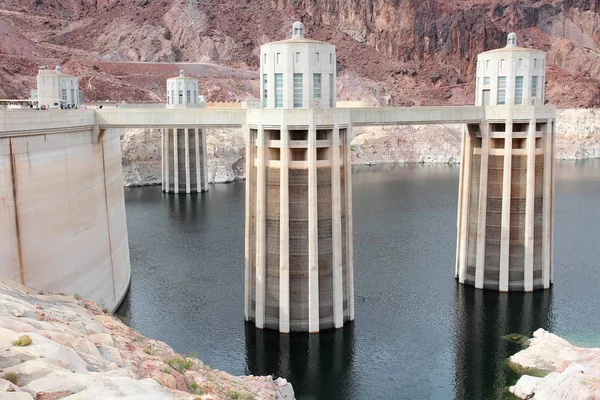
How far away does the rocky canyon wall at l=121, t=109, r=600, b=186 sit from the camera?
9906cm

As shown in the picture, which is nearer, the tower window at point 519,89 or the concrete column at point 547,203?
the tower window at point 519,89

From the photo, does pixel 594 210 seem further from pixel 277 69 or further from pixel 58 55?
pixel 58 55

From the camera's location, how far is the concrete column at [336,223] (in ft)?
109

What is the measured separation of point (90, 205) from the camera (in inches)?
1346

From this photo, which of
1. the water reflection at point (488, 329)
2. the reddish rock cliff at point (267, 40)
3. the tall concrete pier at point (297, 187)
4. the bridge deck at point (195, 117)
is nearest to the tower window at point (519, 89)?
the bridge deck at point (195, 117)

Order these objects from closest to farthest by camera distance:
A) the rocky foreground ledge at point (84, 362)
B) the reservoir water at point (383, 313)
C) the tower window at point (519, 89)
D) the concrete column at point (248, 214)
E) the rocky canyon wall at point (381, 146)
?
1. the rocky foreground ledge at point (84, 362)
2. the reservoir water at point (383, 313)
3. the concrete column at point (248, 214)
4. the tower window at point (519, 89)
5. the rocky canyon wall at point (381, 146)

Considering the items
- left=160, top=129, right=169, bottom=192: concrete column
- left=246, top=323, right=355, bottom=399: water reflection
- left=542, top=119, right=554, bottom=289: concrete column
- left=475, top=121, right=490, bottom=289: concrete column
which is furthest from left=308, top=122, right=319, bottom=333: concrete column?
left=160, top=129, right=169, bottom=192: concrete column

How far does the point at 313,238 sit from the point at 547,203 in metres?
16.2

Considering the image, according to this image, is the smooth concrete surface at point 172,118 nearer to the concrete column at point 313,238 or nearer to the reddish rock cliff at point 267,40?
the concrete column at point 313,238

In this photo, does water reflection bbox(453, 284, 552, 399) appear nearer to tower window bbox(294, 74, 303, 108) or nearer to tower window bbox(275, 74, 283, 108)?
tower window bbox(294, 74, 303, 108)

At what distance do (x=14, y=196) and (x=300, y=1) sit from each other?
511 feet

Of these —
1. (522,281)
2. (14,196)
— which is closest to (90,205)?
(14,196)

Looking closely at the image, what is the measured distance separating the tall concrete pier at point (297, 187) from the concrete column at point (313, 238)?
0.16 feet

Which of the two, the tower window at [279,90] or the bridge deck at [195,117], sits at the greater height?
the tower window at [279,90]
